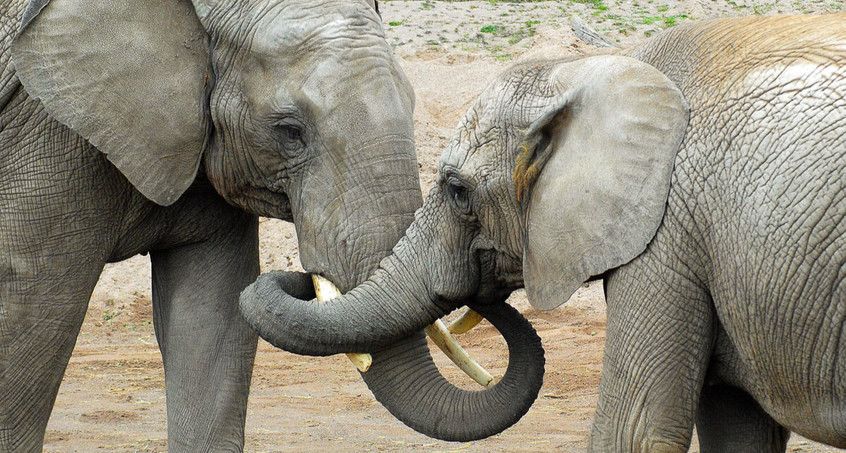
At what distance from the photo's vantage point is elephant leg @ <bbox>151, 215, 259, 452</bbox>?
5184 mm

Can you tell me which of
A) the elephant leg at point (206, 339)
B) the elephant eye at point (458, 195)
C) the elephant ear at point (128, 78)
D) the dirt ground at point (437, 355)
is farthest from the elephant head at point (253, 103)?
the dirt ground at point (437, 355)

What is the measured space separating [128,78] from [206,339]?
1.13m

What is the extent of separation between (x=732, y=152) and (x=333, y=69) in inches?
59.6

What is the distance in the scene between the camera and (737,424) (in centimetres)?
421

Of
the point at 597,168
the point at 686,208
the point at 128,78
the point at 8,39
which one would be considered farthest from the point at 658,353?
the point at 8,39

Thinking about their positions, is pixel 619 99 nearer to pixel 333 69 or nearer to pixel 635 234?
pixel 635 234

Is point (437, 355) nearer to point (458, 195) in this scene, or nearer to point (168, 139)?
point (168, 139)

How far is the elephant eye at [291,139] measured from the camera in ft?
14.9

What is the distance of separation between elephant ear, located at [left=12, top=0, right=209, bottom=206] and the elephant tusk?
2.05 ft

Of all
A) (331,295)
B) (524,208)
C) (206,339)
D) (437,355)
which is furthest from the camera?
(437,355)

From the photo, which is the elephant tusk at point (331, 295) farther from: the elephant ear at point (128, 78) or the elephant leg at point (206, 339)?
the elephant leg at point (206, 339)

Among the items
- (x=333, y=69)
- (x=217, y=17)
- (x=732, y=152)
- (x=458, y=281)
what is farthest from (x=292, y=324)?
(x=732, y=152)

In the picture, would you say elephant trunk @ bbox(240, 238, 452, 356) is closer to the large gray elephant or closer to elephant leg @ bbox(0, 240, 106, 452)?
the large gray elephant

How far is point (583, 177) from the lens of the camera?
3.77 m
